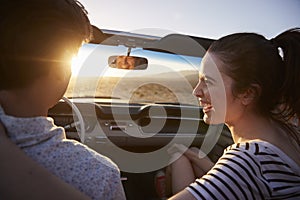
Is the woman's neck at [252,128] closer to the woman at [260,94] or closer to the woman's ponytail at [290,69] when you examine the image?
the woman at [260,94]

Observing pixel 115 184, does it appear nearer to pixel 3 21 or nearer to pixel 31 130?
pixel 31 130

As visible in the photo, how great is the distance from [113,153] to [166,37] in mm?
1135

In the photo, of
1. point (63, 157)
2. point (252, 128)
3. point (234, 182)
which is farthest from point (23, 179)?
point (252, 128)

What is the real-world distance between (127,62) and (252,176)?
5.66 ft

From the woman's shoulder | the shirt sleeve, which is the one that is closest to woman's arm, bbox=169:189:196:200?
the shirt sleeve

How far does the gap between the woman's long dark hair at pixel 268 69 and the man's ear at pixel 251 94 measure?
1cm

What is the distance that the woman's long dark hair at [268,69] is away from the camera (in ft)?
5.16

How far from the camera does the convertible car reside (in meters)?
2.71

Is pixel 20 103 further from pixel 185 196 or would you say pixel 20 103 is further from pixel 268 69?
pixel 268 69

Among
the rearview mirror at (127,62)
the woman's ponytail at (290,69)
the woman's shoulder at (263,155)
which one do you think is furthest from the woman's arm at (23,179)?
the rearview mirror at (127,62)

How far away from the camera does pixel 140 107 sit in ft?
11.7

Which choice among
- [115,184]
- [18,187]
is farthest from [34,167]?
[115,184]

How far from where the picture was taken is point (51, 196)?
3.13 feet

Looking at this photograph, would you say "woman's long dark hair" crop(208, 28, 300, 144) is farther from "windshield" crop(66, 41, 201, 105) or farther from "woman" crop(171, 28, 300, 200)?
"windshield" crop(66, 41, 201, 105)
